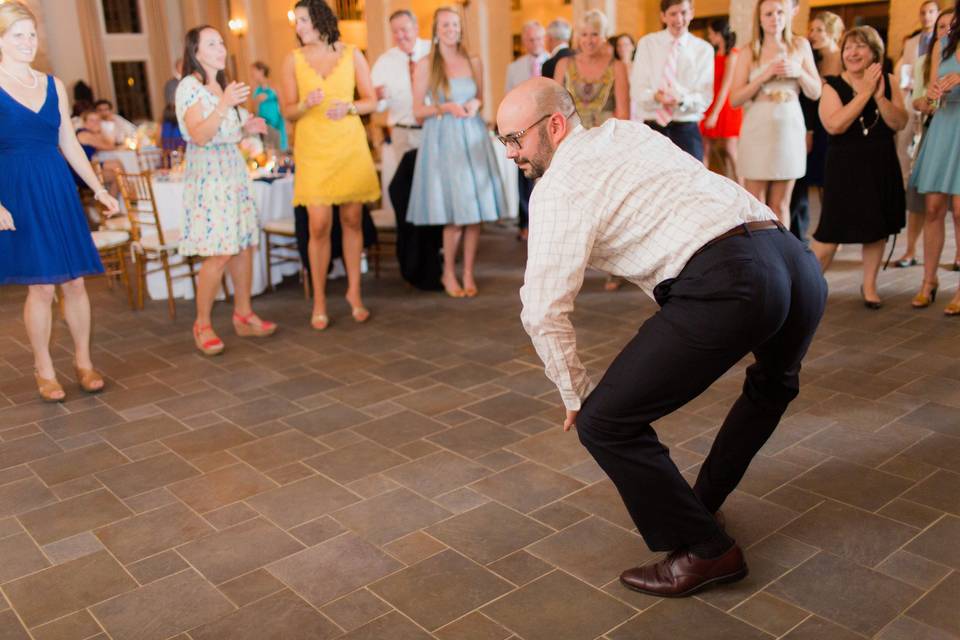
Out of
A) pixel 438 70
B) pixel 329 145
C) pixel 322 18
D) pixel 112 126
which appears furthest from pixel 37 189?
pixel 112 126

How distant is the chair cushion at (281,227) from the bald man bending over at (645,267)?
3.84m

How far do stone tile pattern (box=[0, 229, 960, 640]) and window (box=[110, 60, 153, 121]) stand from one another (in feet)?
45.8

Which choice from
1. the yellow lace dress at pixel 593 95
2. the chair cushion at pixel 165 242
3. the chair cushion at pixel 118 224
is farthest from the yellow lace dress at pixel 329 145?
the chair cushion at pixel 118 224

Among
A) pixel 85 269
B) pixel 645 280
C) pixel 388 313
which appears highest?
pixel 645 280

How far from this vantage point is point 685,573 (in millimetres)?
2305

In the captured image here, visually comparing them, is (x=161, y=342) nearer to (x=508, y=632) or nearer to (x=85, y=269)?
(x=85, y=269)

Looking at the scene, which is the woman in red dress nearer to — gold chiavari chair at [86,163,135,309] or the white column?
gold chiavari chair at [86,163,135,309]

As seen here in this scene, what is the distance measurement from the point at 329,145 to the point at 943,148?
329 centimetres

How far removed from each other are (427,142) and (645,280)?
3.48 m

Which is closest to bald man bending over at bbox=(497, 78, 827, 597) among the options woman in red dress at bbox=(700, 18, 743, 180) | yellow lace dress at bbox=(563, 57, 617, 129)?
yellow lace dress at bbox=(563, 57, 617, 129)

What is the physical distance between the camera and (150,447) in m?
3.50

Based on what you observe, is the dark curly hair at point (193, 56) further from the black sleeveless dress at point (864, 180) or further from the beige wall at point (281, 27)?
the beige wall at point (281, 27)

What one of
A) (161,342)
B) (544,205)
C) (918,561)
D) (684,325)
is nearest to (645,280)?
(684,325)

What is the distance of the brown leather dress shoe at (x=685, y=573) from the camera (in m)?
2.30
